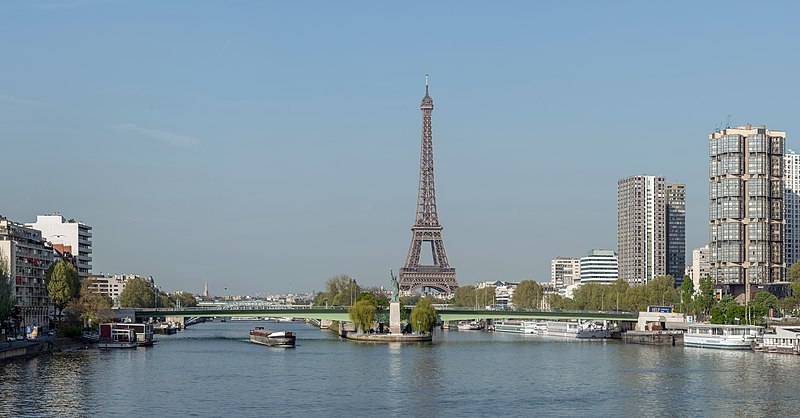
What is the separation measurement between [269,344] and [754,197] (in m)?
75.6

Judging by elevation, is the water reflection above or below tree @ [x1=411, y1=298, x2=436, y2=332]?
below

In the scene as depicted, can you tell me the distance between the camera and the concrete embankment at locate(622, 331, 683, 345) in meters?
131

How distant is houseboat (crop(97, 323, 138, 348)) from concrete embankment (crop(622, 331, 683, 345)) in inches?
2155

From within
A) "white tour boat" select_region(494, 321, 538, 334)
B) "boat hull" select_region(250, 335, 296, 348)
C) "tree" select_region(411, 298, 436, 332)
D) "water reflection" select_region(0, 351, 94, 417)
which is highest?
Result: "tree" select_region(411, 298, 436, 332)

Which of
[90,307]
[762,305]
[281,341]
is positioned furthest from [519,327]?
[90,307]

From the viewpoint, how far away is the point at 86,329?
132250 millimetres

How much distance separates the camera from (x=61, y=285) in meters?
127

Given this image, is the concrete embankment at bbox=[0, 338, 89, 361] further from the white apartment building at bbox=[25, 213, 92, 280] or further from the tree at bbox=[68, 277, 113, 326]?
the white apartment building at bbox=[25, 213, 92, 280]

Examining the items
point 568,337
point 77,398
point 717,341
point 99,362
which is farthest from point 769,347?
point 77,398

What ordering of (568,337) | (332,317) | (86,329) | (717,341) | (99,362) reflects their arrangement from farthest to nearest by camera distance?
(568,337) < (332,317) < (86,329) < (717,341) < (99,362)

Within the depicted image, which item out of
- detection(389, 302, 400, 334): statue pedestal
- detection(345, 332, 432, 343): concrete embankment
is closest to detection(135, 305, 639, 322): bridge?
detection(389, 302, 400, 334): statue pedestal

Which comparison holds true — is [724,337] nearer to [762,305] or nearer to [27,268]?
[762,305]

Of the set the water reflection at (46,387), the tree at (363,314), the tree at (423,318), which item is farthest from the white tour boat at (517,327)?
the water reflection at (46,387)

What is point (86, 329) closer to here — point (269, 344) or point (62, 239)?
Answer: point (269, 344)
